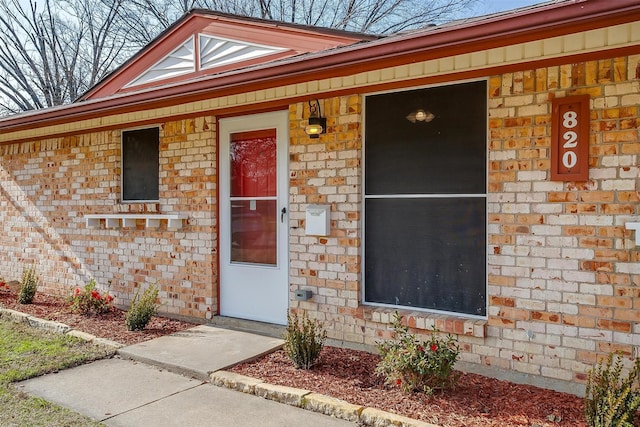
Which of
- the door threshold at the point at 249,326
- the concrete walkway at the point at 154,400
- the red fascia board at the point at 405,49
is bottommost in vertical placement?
the concrete walkway at the point at 154,400

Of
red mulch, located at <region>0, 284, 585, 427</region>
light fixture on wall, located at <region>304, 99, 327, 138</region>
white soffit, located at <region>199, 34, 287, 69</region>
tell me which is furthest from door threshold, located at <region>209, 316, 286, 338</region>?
white soffit, located at <region>199, 34, 287, 69</region>

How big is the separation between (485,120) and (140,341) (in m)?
3.93

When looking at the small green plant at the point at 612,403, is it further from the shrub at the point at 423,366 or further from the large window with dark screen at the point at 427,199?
the large window with dark screen at the point at 427,199

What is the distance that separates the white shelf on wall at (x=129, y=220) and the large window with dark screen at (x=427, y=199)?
97.5 inches

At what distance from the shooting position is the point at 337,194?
4.78 metres

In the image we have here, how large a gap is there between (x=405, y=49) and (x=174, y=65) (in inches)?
180

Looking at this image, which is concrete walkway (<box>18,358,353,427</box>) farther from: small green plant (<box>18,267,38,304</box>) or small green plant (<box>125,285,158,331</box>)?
small green plant (<box>18,267,38,304</box>)

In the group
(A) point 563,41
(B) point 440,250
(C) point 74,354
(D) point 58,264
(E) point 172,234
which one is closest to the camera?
(A) point 563,41

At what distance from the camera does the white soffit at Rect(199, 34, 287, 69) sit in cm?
626

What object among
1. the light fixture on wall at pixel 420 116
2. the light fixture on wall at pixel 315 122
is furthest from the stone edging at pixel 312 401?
the light fixture on wall at pixel 420 116

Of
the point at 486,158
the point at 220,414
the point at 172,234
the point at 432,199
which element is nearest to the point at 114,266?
the point at 172,234

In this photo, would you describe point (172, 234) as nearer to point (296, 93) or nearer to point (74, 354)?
point (74, 354)

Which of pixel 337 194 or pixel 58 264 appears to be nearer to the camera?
pixel 337 194

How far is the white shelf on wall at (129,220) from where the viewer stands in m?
5.91
